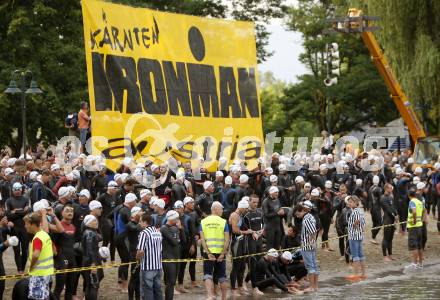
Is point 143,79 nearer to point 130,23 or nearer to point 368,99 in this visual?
point 130,23

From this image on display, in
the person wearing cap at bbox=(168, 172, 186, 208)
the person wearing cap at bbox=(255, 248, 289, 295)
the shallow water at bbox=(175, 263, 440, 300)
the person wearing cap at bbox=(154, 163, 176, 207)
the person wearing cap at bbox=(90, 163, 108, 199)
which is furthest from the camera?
the person wearing cap at bbox=(154, 163, 176, 207)

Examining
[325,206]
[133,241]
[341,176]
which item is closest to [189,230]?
[133,241]

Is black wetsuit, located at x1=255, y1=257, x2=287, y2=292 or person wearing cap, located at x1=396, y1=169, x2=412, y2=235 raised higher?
person wearing cap, located at x1=396, y1=169, x2=412, y2=235

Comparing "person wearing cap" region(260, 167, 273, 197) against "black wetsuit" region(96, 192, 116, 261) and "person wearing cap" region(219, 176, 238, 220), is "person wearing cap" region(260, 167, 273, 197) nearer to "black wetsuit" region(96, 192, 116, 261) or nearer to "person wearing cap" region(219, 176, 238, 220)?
"person wearing cap" region(219, 176, 238, 220)

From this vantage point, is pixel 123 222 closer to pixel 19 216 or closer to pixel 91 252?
pixel 91 252

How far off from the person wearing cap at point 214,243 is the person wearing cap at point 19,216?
3.52m

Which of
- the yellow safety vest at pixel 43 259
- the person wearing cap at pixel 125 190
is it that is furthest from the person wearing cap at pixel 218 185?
the yellow safety vest at pixel 43 259

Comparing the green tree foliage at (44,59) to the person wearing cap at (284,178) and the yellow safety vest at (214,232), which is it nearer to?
the person wearing cap at (284,178)

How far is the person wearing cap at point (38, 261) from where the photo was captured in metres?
13.7

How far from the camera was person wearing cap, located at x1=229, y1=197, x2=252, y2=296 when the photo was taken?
1950cm

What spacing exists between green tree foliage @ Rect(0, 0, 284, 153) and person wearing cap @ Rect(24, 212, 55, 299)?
891 inches

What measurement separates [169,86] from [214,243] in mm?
8311

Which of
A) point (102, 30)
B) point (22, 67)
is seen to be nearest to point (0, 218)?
point (102, 30)

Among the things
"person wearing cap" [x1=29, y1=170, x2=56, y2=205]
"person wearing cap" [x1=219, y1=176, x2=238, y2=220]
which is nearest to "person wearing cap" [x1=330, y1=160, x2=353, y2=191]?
"person wearing cap" [x1=219, y1=176, x2=238, y2=220]
